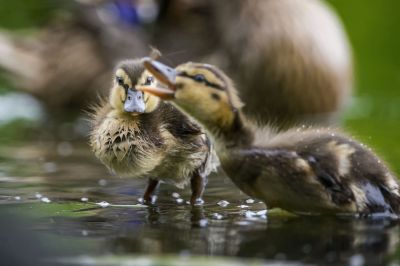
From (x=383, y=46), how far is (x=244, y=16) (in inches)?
118

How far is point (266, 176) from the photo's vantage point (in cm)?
358

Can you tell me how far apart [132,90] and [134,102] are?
7 centimetres

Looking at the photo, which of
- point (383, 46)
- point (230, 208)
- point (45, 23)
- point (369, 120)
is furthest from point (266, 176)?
point (383, 46)

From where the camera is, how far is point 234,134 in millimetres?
3602

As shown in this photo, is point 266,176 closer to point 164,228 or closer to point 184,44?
point 164,228

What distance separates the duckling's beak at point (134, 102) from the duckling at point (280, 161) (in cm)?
38

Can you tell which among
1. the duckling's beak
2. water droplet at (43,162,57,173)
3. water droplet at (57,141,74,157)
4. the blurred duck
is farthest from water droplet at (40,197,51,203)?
the blurred duck

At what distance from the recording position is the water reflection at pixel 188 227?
9.68 ft

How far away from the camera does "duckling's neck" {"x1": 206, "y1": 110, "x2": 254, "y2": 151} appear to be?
3.59 metres

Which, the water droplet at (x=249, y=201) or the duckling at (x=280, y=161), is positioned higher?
the duckling at (x=280, y=161)

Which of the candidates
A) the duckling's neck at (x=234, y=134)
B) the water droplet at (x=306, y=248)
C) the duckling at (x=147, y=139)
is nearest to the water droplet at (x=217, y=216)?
the duckling's neck at (x=234, y=134)

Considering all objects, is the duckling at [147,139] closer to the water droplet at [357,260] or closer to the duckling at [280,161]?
the duckling at [280,161]

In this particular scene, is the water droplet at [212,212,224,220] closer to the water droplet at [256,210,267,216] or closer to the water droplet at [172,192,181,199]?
the water droplet at [256,210,267,216]

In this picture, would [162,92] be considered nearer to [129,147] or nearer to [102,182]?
[129,147]
